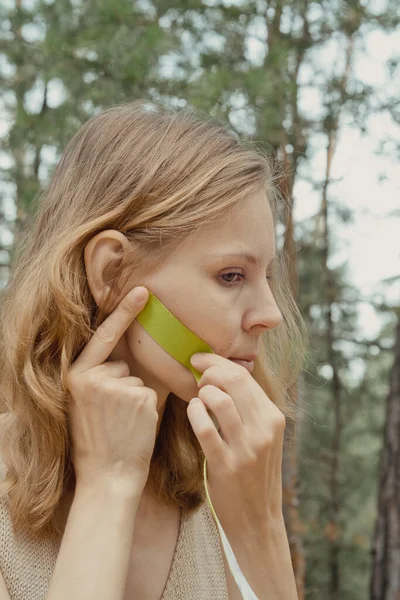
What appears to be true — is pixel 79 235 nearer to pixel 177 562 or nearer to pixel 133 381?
pixel 133 381

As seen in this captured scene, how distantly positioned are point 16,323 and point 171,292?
1.38ft

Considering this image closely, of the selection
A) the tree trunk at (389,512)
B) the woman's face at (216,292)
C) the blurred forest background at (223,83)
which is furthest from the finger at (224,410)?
the tree trunk at (389,512)

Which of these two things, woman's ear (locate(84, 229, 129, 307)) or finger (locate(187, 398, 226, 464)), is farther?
woman's ear (locate(84, 229, 129, 307))

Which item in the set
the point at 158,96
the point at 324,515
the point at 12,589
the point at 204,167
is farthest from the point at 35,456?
the point at 324,515

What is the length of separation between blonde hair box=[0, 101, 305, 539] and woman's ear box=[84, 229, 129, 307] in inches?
0.8

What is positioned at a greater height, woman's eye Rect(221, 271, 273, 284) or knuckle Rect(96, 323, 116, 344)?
woman's eye Rect(221, 271, 273, 284)

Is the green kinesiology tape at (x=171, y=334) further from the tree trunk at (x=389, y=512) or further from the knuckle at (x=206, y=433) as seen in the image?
the tree trunk at (x=389, y=512)

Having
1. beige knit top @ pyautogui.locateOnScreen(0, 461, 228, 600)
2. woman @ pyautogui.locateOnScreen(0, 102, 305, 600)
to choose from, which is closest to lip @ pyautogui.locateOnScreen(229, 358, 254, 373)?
woman @ pyautogui.locateOnScreen(0, 102, 305, 600)

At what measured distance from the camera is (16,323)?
1.91 metres

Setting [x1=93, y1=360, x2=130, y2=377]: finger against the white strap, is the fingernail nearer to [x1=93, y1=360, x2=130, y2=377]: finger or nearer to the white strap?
[x1=93, y1=360, x2=130, y2=377]: finger

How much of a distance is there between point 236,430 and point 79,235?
609 mm

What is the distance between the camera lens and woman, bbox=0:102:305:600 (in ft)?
5.70

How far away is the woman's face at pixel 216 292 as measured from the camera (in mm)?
1806

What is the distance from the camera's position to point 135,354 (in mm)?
1879
